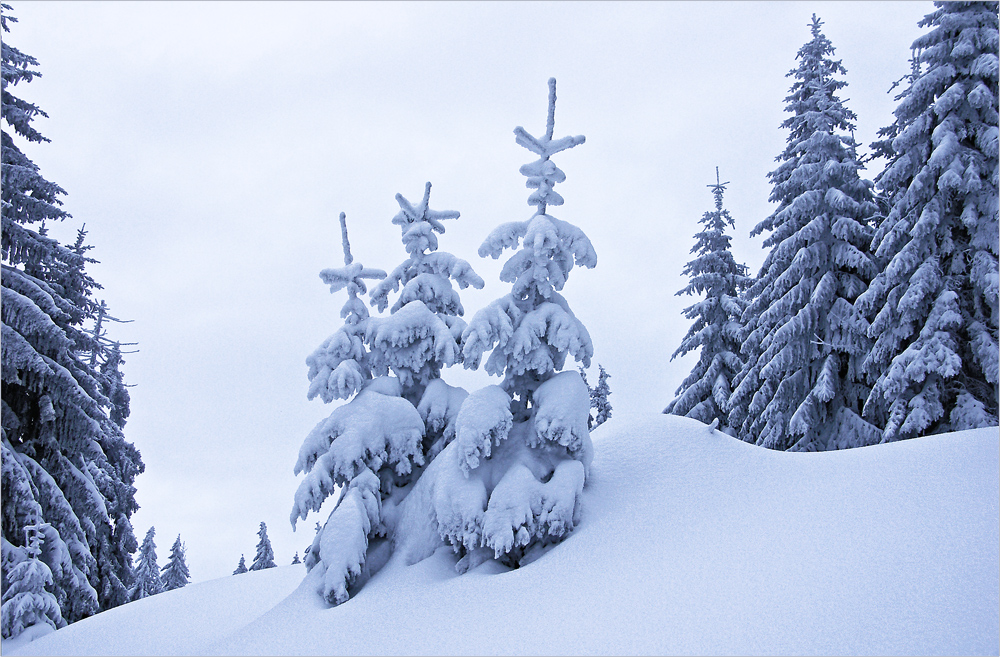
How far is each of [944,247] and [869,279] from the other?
11.1 ft

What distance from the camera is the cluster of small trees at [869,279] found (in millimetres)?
15086

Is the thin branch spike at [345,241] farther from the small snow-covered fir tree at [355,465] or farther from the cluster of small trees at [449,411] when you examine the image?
the small snow-covered fir tree at [355,465]

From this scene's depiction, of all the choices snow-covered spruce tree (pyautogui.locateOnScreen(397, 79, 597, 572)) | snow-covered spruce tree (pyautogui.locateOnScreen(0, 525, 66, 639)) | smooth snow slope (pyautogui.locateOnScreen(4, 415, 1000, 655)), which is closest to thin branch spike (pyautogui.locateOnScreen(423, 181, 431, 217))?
snow-covered spruce tree (pyautogui.locateOnScreen(397, 79, 597, 572))

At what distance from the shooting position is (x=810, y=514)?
891cm

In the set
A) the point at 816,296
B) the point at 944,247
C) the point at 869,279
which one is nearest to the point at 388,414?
the point at 816,296

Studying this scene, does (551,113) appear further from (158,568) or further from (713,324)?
(158,568)

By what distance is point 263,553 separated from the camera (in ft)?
129

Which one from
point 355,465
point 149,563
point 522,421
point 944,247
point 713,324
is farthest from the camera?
point 149,563

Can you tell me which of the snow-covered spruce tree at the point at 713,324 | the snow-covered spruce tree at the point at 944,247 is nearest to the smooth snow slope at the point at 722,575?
the snow-covered spruce tree at the point at 944,247

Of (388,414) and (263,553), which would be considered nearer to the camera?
(388,414)

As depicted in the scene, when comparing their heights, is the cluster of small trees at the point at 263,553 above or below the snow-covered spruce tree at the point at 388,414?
below

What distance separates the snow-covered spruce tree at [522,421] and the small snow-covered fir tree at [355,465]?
2.19 ft

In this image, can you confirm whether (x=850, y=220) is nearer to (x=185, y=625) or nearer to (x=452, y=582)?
(x=452, y=582)

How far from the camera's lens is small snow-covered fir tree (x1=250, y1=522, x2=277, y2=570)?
39094 millimetres
